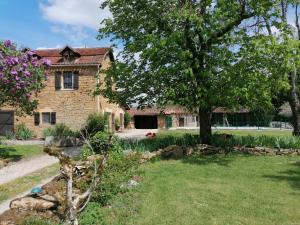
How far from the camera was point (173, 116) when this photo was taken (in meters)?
59.3

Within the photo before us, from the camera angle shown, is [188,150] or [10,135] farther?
[10,135]

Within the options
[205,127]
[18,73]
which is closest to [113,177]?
[18,73]

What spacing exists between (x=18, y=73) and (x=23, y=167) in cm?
367

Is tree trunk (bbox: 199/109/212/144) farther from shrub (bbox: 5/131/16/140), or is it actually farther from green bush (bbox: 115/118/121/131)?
green bush (bbox: 115/118/121/131)

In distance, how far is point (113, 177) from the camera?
997 centimetres

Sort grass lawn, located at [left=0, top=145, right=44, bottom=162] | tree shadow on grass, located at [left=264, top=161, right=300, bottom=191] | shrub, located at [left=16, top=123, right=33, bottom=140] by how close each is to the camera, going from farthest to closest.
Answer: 1. shrub, located at [left=16, top=123, right=33, bottom=140]
2. grass lawn, located at [left=0, top=145, right=44, bottom=162]
3. tree shadow on grass, located at [left=264, top=161, right=300, bottom=191]

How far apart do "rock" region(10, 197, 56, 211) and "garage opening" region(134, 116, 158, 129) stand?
49.0 metres

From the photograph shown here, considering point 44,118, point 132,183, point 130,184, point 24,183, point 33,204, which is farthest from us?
point 44,118

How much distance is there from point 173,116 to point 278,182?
1889 inches

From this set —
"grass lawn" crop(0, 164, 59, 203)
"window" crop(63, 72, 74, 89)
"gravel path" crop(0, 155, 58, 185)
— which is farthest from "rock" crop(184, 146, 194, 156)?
"window" crop(63, 72, 74, 89)

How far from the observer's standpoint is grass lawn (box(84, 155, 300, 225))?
8078 mm

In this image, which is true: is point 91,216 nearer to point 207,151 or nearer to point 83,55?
point 207,151

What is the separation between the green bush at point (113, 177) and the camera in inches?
364

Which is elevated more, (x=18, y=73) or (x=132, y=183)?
(x=18, y=73)
